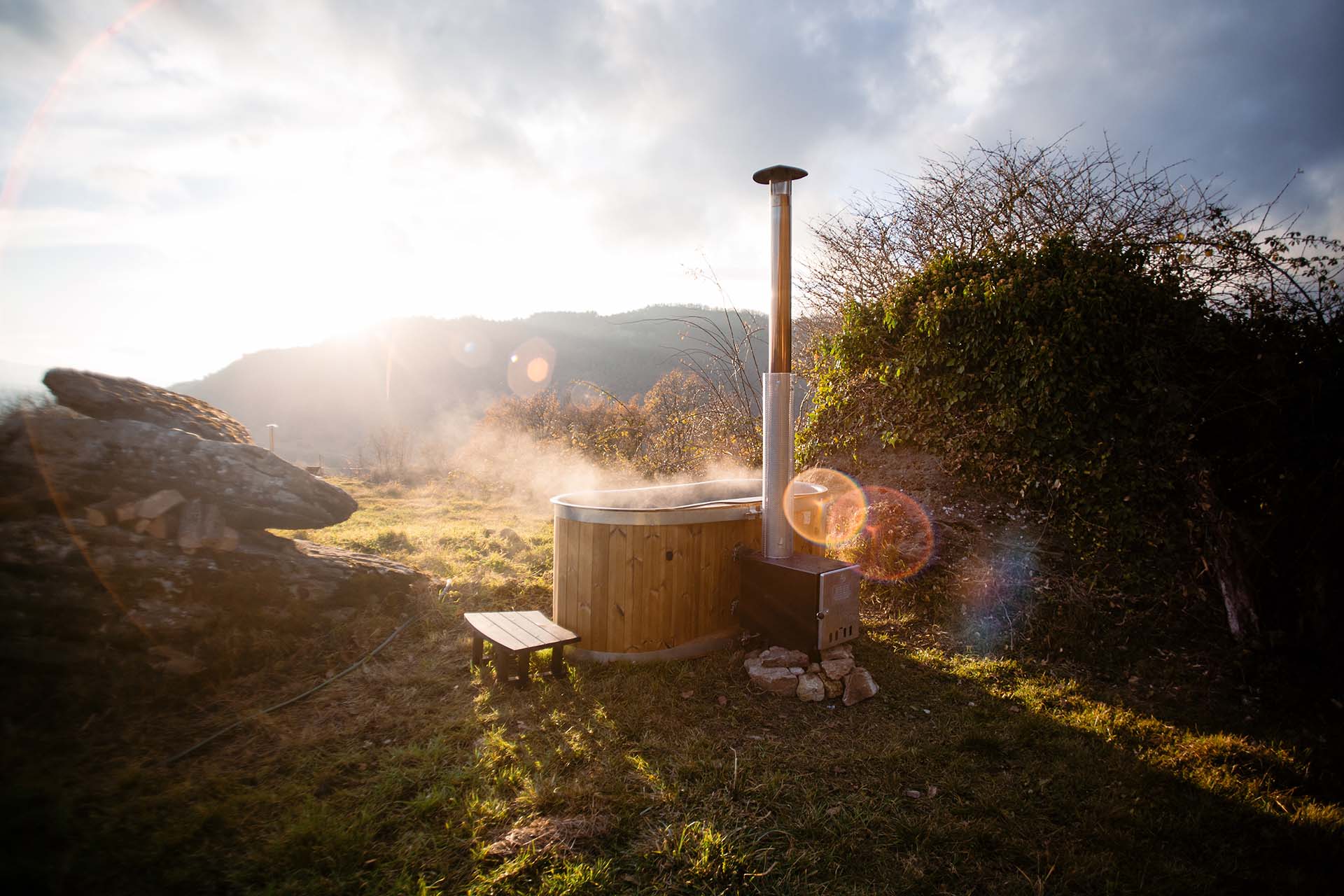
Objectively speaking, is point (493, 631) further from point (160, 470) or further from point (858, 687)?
point (160, 470)

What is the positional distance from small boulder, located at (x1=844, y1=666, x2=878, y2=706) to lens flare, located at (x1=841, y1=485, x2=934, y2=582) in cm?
174

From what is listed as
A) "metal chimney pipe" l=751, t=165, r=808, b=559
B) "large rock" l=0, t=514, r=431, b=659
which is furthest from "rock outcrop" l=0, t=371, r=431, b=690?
"metal chimney pipe" l=751, t=165, r=808, b=559

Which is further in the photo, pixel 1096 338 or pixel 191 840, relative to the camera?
pixel 1096 338

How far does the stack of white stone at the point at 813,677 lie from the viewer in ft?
11.3

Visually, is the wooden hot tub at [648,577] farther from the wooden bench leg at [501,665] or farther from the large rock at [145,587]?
the large rock at [145,587]

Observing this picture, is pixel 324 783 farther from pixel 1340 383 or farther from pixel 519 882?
pixel 1340 383

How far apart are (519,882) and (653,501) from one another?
335 centimetres

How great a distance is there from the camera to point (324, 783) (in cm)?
260

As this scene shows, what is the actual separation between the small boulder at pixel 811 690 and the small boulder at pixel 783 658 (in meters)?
0.14

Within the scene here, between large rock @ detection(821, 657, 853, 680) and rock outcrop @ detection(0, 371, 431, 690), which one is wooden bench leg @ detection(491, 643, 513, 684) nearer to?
rock outcrop @ detection(0, 371, 431, 690)

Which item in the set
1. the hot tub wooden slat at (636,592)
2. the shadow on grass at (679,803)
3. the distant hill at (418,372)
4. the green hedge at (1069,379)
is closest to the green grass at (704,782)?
the shadow on grass at (679,803)

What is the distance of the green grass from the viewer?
2080mm

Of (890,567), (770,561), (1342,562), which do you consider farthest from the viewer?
(890,567)

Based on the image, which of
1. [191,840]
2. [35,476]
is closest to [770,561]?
[191,840]
